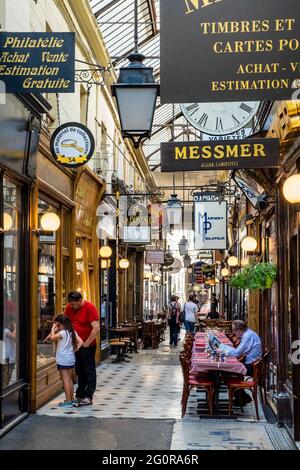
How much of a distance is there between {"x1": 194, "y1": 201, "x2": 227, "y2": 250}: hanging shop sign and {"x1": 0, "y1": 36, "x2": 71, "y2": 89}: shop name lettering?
49.7 feet

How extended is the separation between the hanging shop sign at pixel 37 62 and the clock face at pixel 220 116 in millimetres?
2889

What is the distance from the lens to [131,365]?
19.6m

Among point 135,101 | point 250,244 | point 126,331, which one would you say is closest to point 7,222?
point 135,101

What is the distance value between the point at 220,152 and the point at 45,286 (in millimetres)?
5565

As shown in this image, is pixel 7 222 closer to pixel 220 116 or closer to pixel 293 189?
pixel 220 116

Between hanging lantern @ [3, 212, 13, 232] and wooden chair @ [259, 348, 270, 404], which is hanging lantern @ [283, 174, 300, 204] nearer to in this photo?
hanging lantern @ [3, 212, 13, 232]

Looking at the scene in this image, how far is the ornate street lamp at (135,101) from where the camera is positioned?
7.45m

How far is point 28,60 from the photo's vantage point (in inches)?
324

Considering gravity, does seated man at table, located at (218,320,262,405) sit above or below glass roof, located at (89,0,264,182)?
below

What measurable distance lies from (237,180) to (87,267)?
4.34 meters

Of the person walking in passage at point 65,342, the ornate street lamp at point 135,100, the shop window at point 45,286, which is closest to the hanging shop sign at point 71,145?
the shop window at point 45,286

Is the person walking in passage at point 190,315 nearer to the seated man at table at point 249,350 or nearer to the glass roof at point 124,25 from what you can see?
the glass roof at point 124,25

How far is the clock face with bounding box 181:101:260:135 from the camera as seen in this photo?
1087 cm

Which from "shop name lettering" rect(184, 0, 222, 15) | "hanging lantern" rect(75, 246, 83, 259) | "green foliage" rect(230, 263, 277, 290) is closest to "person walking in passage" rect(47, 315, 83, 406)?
"green foliage" rect(230, 263, 277, 290)
